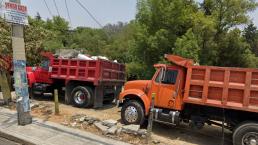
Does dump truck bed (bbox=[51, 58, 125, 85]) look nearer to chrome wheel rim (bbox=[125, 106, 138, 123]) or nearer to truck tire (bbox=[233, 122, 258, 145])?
chrome wheel rim (bbox=[125, 106, 138, 123])

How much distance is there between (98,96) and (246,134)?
680 centimetres

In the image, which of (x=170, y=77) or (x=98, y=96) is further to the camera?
(x=98, y=96)

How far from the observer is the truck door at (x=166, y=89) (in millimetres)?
9984

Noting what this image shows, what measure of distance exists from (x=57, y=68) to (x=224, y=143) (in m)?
8.14

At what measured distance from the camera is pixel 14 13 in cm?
901

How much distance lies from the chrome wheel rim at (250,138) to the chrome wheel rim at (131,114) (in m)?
3.46

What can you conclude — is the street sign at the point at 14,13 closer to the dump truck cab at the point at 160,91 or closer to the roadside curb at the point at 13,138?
the roadside curb at the point at 13,138

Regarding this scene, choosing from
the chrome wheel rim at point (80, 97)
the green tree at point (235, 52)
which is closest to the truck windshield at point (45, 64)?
the chrome wheel rim at point (80, 97)

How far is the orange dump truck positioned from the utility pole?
3.18m

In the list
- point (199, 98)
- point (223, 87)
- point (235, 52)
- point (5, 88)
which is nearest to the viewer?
point (223, 87)

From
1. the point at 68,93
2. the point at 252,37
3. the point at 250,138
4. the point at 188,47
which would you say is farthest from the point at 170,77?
the point at 252,37

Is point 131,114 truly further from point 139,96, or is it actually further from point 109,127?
point 109,127

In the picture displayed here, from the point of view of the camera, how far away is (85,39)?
197 feet

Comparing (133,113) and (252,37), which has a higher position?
(252,37)
